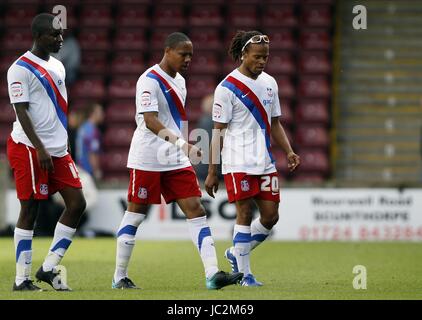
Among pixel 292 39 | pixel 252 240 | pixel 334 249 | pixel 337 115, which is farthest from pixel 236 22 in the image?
pixel 252 240

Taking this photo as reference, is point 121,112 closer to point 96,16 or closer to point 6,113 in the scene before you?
point 6,113

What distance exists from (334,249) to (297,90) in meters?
6.54

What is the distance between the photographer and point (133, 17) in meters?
20.4

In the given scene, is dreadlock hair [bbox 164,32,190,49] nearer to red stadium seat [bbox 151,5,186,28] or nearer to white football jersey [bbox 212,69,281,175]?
white football jersey [bbox 212,69,281,175]

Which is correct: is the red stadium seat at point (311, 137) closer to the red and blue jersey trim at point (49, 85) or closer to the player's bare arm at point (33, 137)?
the red and blue jersey trim at point (49, 85)

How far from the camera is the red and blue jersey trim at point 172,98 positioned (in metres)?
8.25

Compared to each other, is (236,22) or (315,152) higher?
(236,22)

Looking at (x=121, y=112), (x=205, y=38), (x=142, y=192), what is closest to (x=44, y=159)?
(x=142, y=192)

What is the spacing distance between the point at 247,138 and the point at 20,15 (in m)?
12.8

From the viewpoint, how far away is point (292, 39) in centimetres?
2000

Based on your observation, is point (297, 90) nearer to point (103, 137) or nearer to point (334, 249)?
point (103, 137)

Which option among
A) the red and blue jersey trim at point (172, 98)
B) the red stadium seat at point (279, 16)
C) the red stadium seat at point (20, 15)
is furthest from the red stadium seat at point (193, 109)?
the red and blue jersey trim at point (172, 98)

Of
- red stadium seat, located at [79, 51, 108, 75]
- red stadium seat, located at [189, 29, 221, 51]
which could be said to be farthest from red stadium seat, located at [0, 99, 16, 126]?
red stadium seat, located at [189, 29, 221, 51]
